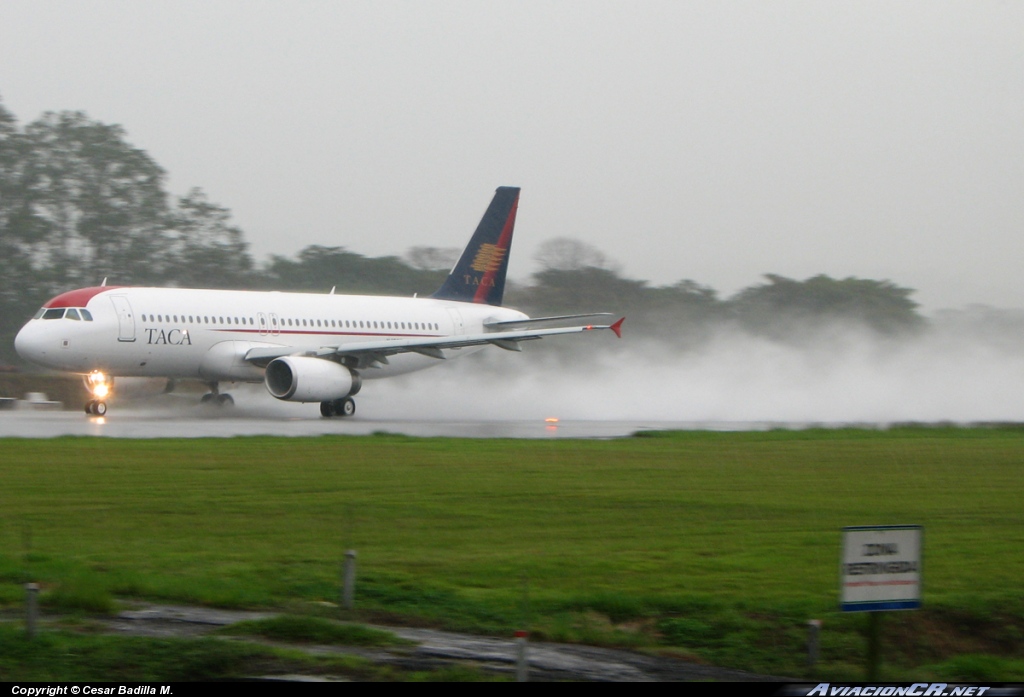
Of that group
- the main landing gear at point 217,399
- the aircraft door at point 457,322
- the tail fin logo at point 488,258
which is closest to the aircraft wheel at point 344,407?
the main landing gear at point 217,399

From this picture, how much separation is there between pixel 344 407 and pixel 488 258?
10080 millimetres

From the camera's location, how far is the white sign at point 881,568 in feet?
24.2

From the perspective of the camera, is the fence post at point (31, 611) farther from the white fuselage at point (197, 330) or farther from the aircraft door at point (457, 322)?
the aircraft door at point (457, 322)

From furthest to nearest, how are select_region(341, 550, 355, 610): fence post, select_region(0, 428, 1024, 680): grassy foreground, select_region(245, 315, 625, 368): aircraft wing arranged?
select_region(245, 315, 625, 368): aircraft wing → select_region(0, 428, 1024, 680): grassy foreground → select_region(341, 550, 355, 610): fence post

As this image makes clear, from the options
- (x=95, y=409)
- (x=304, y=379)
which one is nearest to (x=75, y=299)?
(x=95, y=409)

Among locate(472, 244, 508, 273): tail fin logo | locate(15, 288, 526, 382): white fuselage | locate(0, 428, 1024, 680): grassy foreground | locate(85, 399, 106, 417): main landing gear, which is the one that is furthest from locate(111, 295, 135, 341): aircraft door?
locate(472, 244, 508, 273): tail fin logo

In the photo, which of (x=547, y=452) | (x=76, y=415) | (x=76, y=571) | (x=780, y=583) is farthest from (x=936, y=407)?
(x=76, y=571)

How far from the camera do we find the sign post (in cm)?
737

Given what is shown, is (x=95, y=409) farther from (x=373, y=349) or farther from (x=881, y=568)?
(x=881, y=568)

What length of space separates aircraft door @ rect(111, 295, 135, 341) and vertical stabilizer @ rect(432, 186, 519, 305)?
1328 centimetres

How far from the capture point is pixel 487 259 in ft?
144

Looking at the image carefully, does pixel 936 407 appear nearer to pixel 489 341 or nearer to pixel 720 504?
pixel 489 341

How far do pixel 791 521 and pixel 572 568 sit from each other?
4250 millimetres

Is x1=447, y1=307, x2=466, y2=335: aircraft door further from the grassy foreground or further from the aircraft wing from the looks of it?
the grassy foreground
